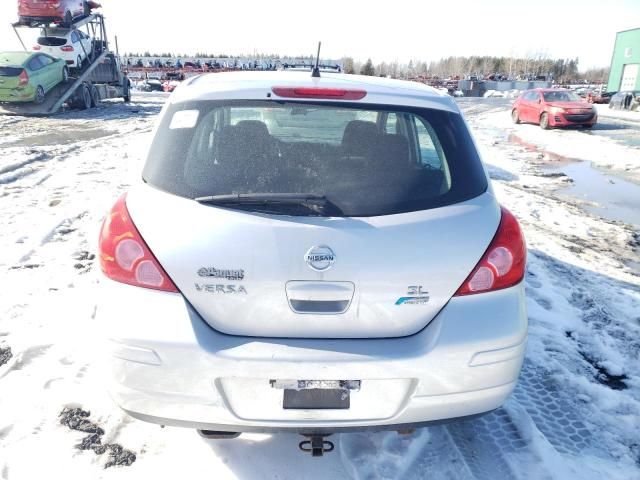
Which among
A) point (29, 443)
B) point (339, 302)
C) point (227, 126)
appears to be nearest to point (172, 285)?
point (339, 302)

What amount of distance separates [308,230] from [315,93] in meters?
0.68

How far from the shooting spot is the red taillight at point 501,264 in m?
2.07

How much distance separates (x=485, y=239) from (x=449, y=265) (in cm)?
22

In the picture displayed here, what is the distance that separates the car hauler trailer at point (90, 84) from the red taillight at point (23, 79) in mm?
1117

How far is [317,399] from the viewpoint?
2006 millimetres

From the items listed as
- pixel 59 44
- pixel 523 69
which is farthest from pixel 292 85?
pixel 523 69

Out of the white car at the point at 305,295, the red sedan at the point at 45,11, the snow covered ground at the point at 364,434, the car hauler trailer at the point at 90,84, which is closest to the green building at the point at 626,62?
the car hauler trailer at the point at 90,84

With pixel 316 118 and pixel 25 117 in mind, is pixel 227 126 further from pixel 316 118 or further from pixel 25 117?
pixel 25 117

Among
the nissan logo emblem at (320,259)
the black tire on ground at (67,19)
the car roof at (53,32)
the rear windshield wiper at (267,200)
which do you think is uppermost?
the black tire on ground at (67,19)

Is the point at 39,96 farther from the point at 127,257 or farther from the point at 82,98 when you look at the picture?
the point at 127,257

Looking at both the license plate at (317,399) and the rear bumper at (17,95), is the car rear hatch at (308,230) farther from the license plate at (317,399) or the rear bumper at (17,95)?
the rear bumper at (17,95)

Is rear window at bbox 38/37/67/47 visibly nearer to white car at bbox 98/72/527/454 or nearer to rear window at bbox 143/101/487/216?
rear window at bbox 143/101/487/216

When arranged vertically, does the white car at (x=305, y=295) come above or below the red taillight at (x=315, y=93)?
below

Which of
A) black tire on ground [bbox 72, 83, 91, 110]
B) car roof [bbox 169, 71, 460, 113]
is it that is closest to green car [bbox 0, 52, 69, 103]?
black tire on ground [bbox 72, 83, 91, 110]
